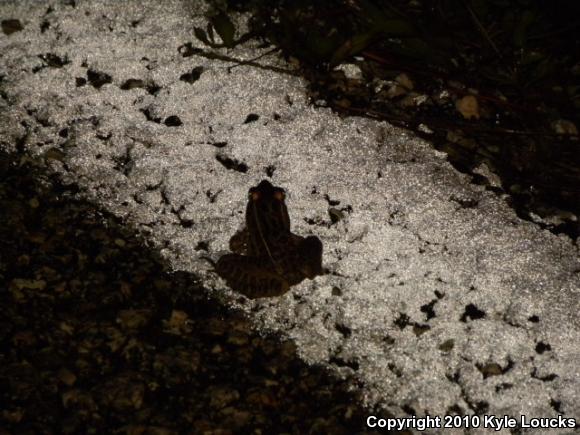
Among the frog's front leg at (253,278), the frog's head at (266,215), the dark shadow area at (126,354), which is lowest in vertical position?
the dark shadow area at (126,354)

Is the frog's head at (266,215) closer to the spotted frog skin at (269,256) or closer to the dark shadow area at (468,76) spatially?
the spotted frog skin at (269,256)

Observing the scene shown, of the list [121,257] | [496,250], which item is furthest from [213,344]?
[496,250]

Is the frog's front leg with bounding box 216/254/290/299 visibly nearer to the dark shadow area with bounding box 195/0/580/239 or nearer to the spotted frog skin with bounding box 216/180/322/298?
the spotted frog skin with bounding box 216/180/322/298

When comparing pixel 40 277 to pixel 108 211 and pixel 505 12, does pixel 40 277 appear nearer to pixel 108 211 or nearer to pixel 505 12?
pixel 108 211

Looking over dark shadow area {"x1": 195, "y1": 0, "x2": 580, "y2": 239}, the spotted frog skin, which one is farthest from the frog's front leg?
dark shadow area {"x1": 195, "y1": 0, "x2": 580, "y2": 239}

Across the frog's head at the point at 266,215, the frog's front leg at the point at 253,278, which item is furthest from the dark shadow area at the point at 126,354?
the frog's head at the point at 266,215

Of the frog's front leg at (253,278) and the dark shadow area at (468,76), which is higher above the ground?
the dark shadow area at (468,76)

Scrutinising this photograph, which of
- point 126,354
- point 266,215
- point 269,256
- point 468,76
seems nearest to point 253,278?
point 269,256
